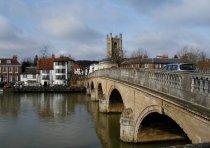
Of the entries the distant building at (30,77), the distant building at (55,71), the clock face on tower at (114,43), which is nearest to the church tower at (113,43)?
the clock face on tower at (114,43)

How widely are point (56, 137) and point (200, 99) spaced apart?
16.7m

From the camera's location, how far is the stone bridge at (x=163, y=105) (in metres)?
12.6

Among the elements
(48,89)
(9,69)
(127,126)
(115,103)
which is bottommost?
(127,126)

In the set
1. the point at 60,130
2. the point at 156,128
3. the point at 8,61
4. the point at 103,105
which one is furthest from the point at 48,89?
the point at 156,128

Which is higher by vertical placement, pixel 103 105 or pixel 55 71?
pixel 55 71

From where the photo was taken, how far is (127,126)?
2445 centimetres

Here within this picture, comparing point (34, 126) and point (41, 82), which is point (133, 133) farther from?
point (41, 82)

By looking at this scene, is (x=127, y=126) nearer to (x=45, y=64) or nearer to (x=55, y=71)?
(x=55, y=71)

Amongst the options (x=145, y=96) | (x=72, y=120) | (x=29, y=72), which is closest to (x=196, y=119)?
(x=145, y=96)

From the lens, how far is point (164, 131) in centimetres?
2431

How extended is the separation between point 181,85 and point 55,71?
8518 centimetres

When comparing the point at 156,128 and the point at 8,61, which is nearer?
the point at 156,128

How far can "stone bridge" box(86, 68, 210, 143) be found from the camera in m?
12.6

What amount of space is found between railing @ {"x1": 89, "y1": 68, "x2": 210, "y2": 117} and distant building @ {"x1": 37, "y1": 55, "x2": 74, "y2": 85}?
75577mm
